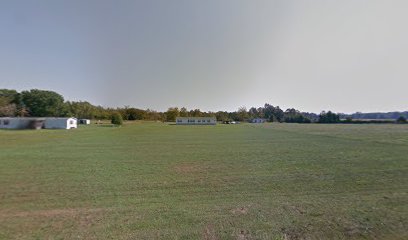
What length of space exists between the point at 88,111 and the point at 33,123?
168ft

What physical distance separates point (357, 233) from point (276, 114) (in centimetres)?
15487

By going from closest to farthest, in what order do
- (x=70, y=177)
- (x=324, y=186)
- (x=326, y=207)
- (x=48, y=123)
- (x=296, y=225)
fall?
1. (x=296, y=225)
2. (x=326, y=207)
3. (x=324, y=186)
4. (x=70, y=177)
5. (x=48, y=123)

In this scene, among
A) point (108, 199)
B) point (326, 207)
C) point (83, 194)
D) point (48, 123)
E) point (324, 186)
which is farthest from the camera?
point (48, 123)

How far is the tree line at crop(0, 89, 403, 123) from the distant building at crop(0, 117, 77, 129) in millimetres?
19692

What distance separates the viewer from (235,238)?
18.2ft

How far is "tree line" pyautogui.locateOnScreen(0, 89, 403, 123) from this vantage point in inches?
3196

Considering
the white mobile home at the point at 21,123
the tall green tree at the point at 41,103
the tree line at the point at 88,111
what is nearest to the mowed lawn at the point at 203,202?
the white mobile home at the point at 21,123

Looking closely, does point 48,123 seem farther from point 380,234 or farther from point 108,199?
point 380,234

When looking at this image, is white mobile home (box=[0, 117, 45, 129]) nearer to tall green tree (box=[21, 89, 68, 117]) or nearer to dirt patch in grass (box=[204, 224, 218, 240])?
tall green tree (box=[21, 89, 68, 117])

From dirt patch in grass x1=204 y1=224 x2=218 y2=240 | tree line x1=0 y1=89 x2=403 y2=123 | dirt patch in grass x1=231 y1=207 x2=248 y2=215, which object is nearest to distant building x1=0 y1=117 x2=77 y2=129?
tree line x1=0 y1=89 x2=403 y2=123

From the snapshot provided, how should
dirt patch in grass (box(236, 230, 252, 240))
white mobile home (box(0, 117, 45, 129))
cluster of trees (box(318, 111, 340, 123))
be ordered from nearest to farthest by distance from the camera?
dirt patch in grass (box(236, 230, 252, 240)), white mobile home (box(0, 117, 45, 129)), cluster of trees (box(318, 111, 340, 123))

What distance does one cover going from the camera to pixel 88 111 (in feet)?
351

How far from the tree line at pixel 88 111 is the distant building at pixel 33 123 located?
1969cm

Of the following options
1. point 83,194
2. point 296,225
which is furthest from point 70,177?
point 296,225
